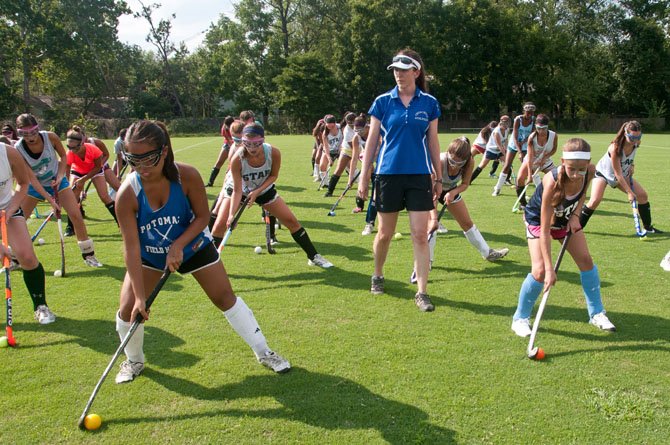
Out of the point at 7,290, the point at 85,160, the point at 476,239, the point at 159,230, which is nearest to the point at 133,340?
the point at 159,230

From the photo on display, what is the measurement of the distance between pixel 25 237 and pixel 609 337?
5556 mm

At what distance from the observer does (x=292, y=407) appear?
356cm

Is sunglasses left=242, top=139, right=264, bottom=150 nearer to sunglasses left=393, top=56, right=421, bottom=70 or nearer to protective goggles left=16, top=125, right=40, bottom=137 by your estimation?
sunglasses left=393, top=56, right=421, bottom=70

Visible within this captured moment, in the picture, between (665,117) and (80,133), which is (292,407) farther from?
(665,117)

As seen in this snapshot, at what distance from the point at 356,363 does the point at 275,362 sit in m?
0.66

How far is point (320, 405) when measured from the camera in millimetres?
→ 3564

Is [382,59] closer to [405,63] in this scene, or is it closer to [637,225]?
[637,225]

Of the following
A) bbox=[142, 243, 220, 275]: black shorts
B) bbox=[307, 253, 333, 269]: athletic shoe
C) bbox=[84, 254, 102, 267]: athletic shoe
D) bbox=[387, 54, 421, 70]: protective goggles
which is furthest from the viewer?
bbox=[84, 254, 102, 267]: athletic shoe

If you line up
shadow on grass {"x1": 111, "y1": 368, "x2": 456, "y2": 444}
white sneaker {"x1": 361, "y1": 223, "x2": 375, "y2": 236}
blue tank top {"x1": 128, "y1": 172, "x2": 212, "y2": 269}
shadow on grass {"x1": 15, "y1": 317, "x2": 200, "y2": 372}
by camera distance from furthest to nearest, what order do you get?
white sneaker {"x1": 361, "y1": 223, "x2": 375, "y2": 236} → shadow on grass {"x1": 15, "y1": 317, "x2": 200, "y2": 372} → blue tank top {"x1": 128, "y1": 172, "x2": 212, "y2": 269} → shadow on grass {"x1": 111, "y1": 368, "x2": 456, "y2": 444}

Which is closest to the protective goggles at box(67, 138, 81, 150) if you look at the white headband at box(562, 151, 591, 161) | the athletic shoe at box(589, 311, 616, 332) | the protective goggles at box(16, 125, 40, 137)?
the protective goggles at box(16, 125, 40, 137)

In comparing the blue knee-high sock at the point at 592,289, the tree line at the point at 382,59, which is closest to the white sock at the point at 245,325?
the blue knee-high sock at the point at 592,289

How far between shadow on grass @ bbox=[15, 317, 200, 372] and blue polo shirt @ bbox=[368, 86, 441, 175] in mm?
2609

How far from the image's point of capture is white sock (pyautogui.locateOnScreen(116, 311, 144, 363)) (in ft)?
12.4

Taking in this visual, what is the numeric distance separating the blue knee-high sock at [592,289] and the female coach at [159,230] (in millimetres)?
3040
